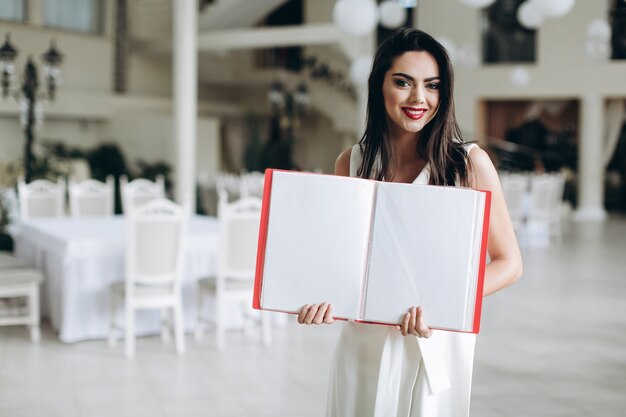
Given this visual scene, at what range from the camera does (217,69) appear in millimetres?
17344

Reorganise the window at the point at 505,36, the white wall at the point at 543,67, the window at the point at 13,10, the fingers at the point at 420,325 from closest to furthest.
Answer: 1. the fingers at the point at 420,325
2. the window at the point at 13,10
3. the white wall at the point at 543,67
4. the window at the point at 505,36

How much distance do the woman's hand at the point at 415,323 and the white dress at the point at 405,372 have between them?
158mm

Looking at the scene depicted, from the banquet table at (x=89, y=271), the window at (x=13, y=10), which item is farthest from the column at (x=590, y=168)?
the banquet table at (x=89, y=271)

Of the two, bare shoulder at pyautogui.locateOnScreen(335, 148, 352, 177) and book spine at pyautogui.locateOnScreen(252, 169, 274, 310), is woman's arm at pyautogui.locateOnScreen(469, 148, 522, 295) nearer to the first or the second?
bare shoulder at pyautogui.locateOnScreen(335, 148, 352, 177)

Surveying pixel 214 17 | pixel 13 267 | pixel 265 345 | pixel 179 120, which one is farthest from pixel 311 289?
pixel 214 17

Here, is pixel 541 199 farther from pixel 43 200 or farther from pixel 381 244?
pixel 381 244

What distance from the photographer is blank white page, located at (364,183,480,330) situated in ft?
4.88

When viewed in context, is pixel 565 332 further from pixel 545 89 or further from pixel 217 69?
pixel 217 69

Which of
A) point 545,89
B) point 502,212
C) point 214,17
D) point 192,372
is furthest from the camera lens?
point 545,89

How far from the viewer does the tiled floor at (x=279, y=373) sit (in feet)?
13.5

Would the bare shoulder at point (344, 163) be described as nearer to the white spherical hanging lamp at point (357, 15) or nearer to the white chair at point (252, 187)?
the white spherical hanging lamp at point (357, 15)

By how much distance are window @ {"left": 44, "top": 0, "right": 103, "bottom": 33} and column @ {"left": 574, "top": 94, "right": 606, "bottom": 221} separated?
9740 mm

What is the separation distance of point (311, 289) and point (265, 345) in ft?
13.2

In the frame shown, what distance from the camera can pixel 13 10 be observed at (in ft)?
48.6
